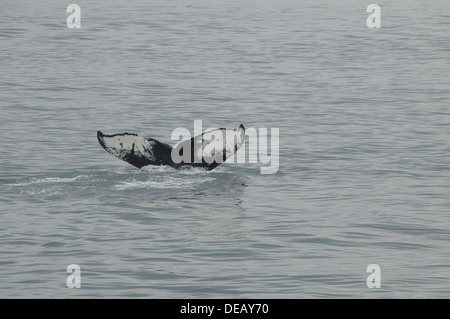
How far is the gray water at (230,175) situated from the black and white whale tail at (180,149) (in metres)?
0.30

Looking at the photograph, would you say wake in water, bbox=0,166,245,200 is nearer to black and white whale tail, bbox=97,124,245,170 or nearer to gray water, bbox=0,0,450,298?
gray water, bbox=0,0,450,298

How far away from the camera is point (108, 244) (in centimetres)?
1291

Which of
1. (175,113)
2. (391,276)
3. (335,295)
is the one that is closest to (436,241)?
(391,276)

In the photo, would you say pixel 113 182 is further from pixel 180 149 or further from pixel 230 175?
pixel 230 175

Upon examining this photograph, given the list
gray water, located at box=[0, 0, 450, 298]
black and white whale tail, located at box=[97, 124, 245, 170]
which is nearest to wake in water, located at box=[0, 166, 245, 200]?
gray water, located at box=[0, 0, 450, 298]

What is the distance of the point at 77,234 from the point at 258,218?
2594 mm

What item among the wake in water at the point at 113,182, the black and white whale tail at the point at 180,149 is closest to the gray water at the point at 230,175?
the wake in water at the point at 113,182

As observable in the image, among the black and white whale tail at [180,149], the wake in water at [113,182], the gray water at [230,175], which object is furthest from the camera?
the wake in water at [113,182]

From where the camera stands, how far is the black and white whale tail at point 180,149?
1503cm

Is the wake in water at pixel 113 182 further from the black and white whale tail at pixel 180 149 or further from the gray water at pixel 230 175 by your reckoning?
the black and white whale tail at pixel 180 149

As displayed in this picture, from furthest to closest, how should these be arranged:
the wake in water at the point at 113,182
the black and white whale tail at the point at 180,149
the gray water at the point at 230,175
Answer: the wake in water at the point at 113,182 < the black and white whale tail at the point at 180,149 < the gray water at the point at 230,175

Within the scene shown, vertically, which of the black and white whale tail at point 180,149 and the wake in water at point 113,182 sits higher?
the black and white whale tail at point 180,149

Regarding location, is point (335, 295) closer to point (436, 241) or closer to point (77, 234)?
point (436, 241)

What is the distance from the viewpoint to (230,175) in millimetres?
16828
